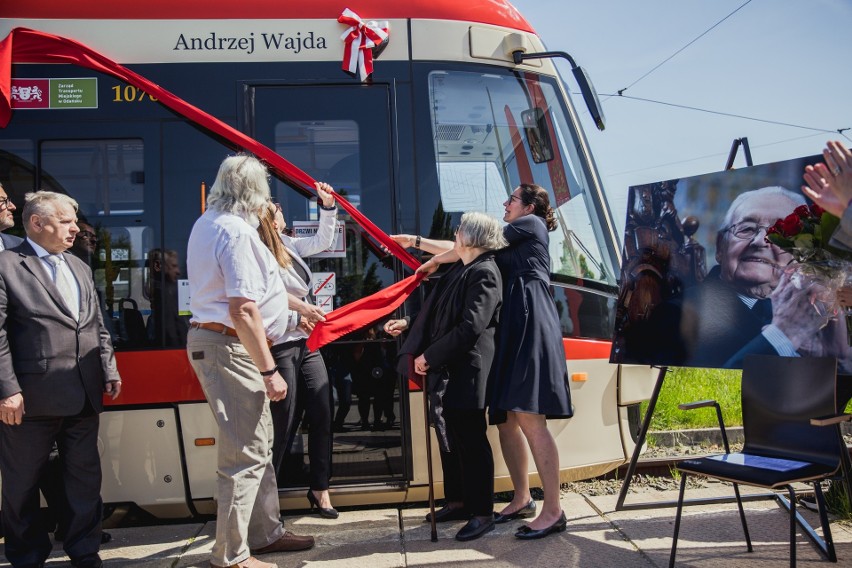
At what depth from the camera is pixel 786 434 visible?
401 cm

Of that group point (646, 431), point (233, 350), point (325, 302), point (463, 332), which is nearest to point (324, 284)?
point (325, 302)

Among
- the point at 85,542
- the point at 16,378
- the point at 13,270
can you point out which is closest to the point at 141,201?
the point at 13,270

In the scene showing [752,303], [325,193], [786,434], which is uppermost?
[325,193]

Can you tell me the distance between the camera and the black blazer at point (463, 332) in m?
4.22

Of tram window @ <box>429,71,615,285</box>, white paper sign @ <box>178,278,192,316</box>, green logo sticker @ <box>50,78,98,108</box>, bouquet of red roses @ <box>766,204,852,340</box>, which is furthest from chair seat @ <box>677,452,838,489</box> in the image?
green logo sticker @ <box>50,78,98,108</box>

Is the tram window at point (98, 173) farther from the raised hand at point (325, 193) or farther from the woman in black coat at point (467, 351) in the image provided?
the woman in black coat at point (467, 351)

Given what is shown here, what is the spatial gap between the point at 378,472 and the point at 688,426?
11.7 ft

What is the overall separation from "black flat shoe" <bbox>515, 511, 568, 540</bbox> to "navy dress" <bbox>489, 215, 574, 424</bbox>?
2.06 feet

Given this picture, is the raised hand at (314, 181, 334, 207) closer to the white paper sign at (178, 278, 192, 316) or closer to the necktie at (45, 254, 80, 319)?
the white paper sign at (178, 278, 192, 316)

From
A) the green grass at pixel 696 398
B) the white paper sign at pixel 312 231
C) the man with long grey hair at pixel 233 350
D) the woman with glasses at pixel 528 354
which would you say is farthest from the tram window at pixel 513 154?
the green grass at pixel 696 398

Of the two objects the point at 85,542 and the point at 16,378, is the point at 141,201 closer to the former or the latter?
the point at 16,378

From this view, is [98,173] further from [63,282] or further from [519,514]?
[519,514]

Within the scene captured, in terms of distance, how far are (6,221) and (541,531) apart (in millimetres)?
3488

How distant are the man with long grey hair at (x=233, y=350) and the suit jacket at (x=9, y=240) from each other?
1232 millimetres
